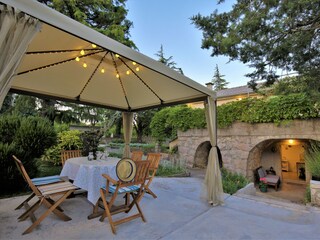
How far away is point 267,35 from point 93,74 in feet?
12.6

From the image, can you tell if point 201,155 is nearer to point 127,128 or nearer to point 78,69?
point 127,128

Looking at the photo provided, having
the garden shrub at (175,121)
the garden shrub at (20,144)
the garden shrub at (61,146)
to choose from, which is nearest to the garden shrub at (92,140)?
the garden shrub at (20,144)

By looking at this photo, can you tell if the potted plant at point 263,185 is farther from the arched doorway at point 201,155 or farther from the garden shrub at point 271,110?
the garden shrub at point 271,110

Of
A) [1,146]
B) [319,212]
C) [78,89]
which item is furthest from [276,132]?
[1,146]

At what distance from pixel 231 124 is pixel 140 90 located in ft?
14.7

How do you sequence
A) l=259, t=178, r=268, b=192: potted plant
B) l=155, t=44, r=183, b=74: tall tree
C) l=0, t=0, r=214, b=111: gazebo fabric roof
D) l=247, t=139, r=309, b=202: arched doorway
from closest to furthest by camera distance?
l=0, t=0, r=214, b=111: gazebo fabric roof
l=247, t=139, r=309, b=202: arched doorway
l=259, t=178, r=268, b=192: potted plant
l=155, t=44, r=183, b=74: tall tree

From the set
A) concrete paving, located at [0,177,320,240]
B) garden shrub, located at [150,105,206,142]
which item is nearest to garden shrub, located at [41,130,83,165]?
concrete paving, located at [0,177,320,240]

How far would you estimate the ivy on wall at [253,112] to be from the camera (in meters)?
5.87

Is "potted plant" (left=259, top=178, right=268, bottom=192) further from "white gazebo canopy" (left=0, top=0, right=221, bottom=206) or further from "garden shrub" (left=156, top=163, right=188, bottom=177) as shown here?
"white gazebo canopy" (left=0, top=0, right=221, bottom=206)

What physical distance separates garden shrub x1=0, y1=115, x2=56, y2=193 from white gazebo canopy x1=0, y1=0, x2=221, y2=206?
3.80 feet

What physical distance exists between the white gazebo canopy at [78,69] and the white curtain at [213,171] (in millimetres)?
19

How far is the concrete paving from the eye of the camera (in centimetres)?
230

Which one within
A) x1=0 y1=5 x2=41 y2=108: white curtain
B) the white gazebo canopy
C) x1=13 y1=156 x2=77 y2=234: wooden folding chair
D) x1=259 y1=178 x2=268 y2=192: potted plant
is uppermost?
the white gazebo canopy

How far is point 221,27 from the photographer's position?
436 cm
